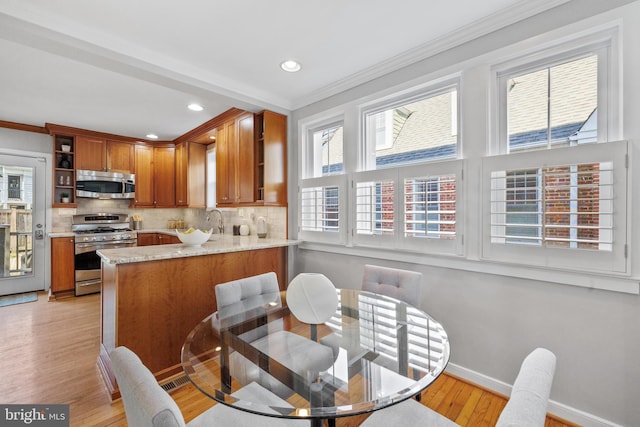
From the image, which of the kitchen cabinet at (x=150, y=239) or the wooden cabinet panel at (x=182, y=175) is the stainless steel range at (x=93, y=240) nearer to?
the kitchen cabinet at (x=150, y=239)

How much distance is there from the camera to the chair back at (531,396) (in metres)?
0.65

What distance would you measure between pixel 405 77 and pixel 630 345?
87.5 inches

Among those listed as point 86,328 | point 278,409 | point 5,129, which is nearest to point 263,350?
point 278,409

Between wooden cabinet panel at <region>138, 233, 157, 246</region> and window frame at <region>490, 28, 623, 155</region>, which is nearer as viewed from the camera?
window frame at <region>490, 28, 623, 155</region>

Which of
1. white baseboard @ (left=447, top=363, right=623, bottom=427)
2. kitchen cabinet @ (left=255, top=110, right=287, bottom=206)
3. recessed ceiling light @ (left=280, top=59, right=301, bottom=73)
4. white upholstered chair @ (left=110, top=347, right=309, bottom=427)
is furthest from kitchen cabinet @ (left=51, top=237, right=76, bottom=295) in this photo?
white baseboard @ (left=447, top=363, right=623, bottom=427)

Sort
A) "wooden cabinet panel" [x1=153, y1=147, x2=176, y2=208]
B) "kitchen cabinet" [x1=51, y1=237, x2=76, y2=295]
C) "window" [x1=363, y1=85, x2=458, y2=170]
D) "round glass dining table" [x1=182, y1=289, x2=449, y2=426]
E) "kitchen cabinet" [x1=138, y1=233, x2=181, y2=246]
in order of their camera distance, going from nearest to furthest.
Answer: "round glass dining table" [x1=182, y1=289, x2=449, y2=426]
"window" [x1=363, y1=85, x2=458, y2=170]
"kitchen cabinet" [x1=51, y1=237, x2=76, y2=295]
"kitchen cabinet" [x1=138, y1=233, x2=181, y2=246]
"wooden cabinet panel" [x1=153, y1=147, x2=176, y2=208]

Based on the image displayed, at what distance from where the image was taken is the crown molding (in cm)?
177

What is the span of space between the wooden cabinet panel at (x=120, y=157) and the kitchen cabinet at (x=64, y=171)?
0.46 m

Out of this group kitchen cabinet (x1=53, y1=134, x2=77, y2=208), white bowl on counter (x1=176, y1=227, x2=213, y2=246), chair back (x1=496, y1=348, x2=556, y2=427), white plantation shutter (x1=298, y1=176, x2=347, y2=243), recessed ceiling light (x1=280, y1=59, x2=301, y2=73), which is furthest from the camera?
kitchen cabinet (x1=53, y1=134, x2=77, y2=208)

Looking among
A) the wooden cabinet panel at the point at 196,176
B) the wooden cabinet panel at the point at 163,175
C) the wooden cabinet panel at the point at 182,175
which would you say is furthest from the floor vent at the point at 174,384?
the wooden cabinet panel at the point at 163,175

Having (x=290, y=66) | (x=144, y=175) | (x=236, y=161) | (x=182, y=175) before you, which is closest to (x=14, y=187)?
(x=144, y=175)

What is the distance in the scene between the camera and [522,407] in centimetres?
69

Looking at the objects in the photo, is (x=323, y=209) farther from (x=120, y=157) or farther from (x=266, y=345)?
(x=120, y=157)

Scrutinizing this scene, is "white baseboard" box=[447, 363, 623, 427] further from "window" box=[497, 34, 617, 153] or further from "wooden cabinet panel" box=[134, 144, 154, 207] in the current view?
"wooden cabinet panel" box=[134, 144, 154, 207]
